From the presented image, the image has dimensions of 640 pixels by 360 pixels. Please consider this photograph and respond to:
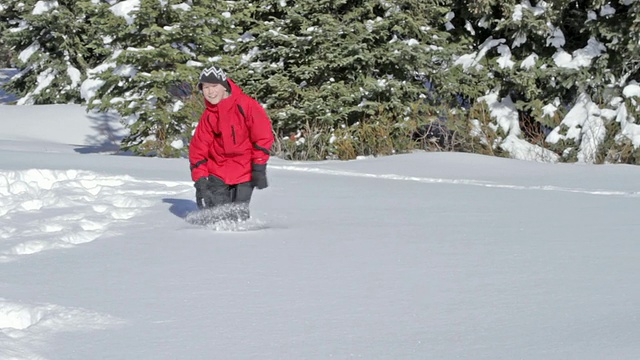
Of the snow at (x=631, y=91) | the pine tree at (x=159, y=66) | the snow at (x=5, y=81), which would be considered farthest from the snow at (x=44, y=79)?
the snow at (x=631, y=91)

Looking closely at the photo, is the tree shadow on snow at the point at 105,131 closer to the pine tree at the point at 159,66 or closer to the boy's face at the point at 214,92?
the pine tree at the point at 159,66

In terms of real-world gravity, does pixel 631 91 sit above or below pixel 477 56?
below

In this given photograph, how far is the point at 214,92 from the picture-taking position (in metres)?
5.61

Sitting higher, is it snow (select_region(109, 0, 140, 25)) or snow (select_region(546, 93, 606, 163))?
snow (select_region(109, 0, 140, 25))

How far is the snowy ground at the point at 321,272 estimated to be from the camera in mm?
3068

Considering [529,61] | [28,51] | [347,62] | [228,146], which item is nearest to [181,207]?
[228,146]

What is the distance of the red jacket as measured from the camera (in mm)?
5629

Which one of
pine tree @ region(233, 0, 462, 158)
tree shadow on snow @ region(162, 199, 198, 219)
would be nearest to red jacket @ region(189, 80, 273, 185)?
tree shadow on snow @ region(162, 199, 198, 219)

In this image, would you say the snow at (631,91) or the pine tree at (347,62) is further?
the pine tree at (347,62)

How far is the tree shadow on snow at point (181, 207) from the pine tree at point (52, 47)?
15.9 m

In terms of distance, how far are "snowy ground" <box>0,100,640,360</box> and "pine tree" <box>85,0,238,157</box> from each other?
5077 mm

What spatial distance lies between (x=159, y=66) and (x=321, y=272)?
10.3m

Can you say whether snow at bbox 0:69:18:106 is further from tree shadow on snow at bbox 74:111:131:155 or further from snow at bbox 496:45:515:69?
snow at bbox 496:45:515:69

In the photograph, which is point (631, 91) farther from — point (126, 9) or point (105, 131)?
point (105, 131)
